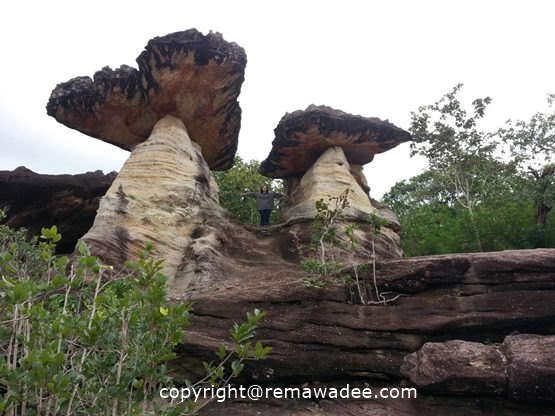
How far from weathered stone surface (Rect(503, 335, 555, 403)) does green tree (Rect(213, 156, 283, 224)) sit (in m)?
17.0

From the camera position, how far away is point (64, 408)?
131 inches

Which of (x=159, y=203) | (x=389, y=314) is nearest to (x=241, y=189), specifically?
(x=159, y=203)

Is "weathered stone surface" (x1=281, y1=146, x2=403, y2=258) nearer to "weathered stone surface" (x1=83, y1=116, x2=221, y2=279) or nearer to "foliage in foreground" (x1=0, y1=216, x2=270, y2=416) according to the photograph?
"weathered stone surface" (x1=83, y1=116, x2=221, y2=279)

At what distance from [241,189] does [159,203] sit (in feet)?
44.4

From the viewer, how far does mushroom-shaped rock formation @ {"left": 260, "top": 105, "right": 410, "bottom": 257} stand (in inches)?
528

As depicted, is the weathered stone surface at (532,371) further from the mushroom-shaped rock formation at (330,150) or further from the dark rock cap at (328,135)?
the dark rock cap at (328,135)

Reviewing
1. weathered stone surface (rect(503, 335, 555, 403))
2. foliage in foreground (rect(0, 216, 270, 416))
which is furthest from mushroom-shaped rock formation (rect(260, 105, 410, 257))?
foliage in foreground (rect(0, 216, 270, 416))

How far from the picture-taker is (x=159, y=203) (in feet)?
34.2

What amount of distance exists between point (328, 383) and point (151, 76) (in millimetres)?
9165

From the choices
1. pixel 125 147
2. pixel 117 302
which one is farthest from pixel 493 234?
pixel 117 302

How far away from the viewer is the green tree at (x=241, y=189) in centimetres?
2294

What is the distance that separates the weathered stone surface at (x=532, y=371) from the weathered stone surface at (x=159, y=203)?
6.09 meters

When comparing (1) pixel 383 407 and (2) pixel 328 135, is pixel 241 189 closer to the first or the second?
(2) pixel 328 135

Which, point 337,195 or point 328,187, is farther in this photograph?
point 328,187
